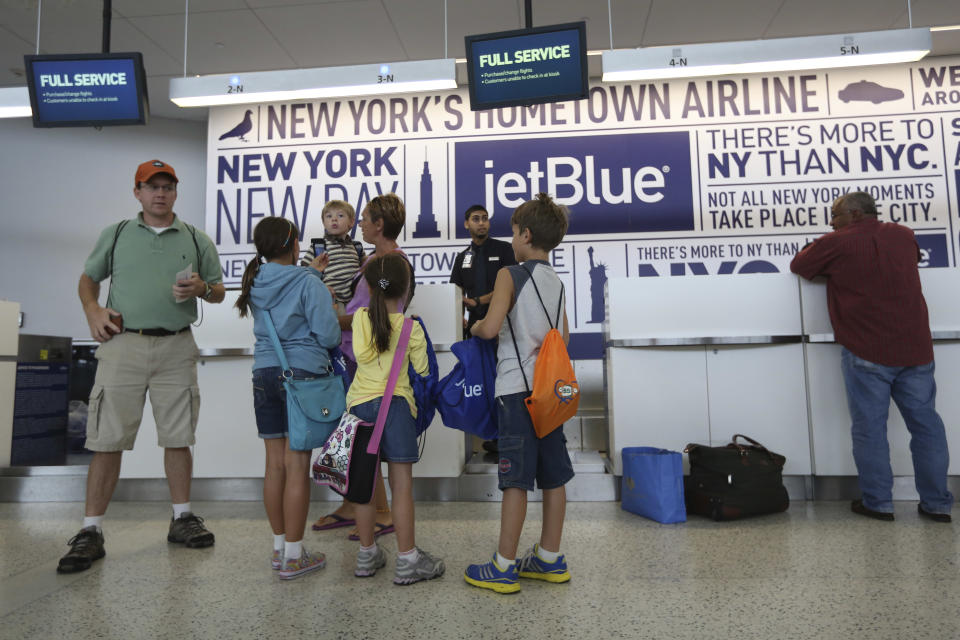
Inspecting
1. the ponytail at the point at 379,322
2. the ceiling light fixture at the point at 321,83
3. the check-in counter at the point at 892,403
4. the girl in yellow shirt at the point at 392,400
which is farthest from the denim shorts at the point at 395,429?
the ceiling light fixture at the point at 321,83

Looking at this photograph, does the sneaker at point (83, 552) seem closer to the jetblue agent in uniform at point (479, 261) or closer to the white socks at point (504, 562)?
the white socks at point (504, 562)

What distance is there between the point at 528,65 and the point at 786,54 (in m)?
1.64

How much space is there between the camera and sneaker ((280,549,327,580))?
2212mm

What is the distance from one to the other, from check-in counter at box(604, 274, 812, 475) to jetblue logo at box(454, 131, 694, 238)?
254 cm

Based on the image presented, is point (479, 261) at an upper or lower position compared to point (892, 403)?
upper

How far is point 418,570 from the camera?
216cm

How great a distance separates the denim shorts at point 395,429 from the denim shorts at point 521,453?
0.31 m

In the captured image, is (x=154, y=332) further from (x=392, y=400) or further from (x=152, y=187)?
(x=392, y=400)

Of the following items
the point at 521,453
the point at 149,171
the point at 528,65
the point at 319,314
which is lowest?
the point at 521,453

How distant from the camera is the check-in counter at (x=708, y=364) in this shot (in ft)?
11.6

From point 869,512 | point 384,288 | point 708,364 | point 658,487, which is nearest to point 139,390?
point 384,288

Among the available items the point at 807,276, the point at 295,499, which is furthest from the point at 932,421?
the point at 295,499

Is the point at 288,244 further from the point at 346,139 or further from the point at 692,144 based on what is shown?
the point at 692,144

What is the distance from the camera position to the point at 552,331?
2090mm
